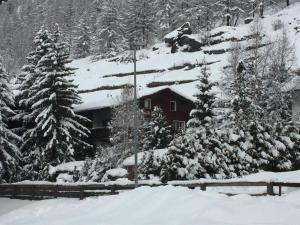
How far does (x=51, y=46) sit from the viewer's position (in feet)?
148

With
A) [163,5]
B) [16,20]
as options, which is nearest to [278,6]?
[163,5]

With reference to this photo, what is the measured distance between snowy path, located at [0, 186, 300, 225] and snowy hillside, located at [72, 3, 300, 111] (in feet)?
154

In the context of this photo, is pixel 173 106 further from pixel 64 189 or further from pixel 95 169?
pixel 64 189

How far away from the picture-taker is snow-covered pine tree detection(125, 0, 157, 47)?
109 metres

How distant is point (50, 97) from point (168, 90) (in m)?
17.8

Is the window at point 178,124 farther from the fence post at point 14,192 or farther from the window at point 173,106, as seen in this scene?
the fence post at point 14,192

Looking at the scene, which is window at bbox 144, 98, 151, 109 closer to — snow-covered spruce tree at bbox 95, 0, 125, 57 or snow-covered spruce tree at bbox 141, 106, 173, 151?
snow-covered spruce tree at bbox 141, 106, 173, 151

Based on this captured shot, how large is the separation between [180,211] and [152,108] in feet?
133

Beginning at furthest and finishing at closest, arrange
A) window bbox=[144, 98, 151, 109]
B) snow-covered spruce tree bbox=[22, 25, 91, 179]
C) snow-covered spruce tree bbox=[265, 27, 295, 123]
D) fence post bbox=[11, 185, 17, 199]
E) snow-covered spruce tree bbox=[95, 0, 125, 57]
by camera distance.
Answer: snow-covered spruce tree bbox=[95, 0, 125, 57] < window bbox=[144, 98, 151, 109] < snow-covered spruce tree bbox=[265, 27, 295, 123] < snow-covered spruce tree bbox=[22, 25, 91, 179] < fence post bbox=[11, 185, 17, 199]

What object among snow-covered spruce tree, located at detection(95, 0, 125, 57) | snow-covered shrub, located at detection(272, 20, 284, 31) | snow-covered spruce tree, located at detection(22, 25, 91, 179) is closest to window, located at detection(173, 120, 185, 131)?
snow-covered spruce tree, located at detection(22, 25, 91, 179)

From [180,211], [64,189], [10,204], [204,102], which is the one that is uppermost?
[204,102]

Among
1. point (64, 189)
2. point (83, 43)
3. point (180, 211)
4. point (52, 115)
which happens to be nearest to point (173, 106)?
point (52, 115)

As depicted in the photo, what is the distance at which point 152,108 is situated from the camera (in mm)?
55688

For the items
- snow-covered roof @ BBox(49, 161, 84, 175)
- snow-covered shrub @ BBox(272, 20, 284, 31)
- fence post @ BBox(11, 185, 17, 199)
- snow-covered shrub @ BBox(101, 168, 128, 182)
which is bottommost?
fence post @ BBox(11, 185, 17, 199)
